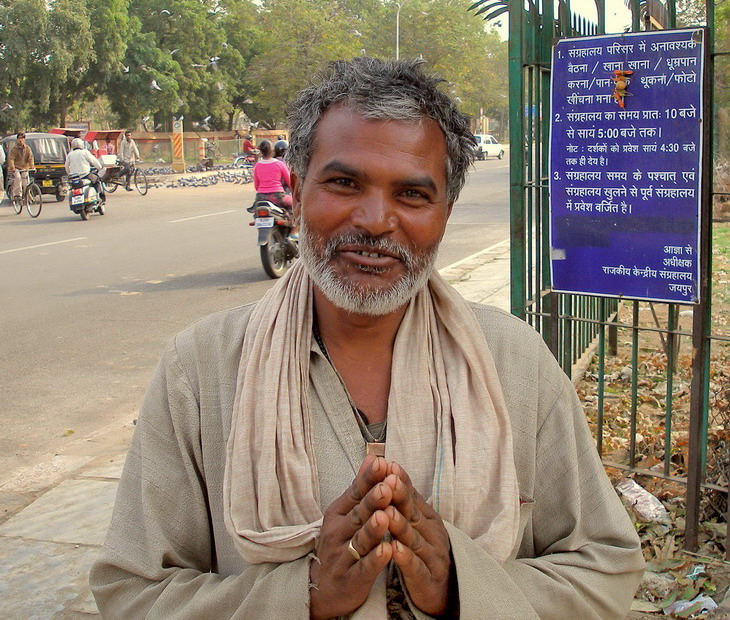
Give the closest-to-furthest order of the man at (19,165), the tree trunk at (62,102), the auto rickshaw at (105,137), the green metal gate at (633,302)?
the green metal gate at (633,302)
the man at (19,165)
the auto rickshaw at (105,137)
the tree trunk at (62,102)

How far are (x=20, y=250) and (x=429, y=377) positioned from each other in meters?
11.9

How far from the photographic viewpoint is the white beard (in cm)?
177

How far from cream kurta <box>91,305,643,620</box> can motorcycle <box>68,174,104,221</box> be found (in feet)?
50.9

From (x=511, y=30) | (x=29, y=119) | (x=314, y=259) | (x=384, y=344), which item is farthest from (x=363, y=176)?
(x=29, y=119)

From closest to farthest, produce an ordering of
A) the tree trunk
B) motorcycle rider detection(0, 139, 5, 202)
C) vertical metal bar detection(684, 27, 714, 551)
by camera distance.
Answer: vertical metal bar detection(684, 27, 714, 551) < motorcycle rider detection(0, 139, 5, 202) < the tree trunk

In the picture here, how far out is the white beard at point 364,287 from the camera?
1767 millimetres

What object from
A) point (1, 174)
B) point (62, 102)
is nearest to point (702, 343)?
point (1, 174)

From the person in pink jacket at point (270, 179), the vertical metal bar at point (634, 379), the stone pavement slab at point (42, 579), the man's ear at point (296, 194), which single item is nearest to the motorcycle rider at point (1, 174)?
the person in pink jacket at point (270, 179)

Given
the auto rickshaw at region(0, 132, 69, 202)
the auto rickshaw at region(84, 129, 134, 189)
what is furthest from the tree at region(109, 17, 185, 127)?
the auto rickshaw at region(0, 132, 69, 202)

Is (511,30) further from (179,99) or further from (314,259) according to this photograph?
(179,99)

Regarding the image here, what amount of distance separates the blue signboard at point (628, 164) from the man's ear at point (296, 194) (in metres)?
1.67

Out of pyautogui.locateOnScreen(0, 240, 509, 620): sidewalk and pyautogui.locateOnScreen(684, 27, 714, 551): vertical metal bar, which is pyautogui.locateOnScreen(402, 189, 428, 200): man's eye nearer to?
pyautogui.locateOnScreen(684, 27, 714, 551): vertical metal bar

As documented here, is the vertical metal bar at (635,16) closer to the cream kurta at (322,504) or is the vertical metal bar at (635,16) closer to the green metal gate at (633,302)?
the green metal gate at (633,302)

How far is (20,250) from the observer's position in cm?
1248
